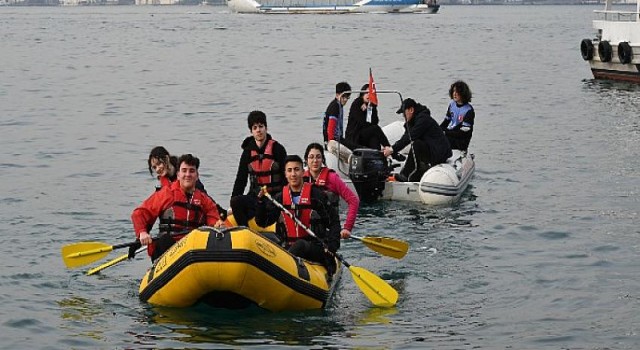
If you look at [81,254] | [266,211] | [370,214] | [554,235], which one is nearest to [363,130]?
[370,214]

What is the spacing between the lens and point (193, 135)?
2939 centimetres

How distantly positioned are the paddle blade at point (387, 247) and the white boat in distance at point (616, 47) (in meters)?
25.6

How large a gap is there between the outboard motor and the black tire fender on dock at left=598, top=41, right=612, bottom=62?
23499 mm

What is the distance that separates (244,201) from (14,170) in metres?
11.8

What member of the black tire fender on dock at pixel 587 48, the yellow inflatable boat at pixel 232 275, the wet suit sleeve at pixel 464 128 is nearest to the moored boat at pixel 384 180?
the wet suit sleeve at pixel 464 128

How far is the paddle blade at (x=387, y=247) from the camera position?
13.1m

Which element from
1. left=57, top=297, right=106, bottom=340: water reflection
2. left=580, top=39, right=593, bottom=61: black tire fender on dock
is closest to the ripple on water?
left=57, top=297, right=106, bottom=340: water reflection

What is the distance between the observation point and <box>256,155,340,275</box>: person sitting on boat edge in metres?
11.8

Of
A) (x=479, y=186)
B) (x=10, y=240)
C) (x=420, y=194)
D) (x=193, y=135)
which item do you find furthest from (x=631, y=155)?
(x=10, y=240)

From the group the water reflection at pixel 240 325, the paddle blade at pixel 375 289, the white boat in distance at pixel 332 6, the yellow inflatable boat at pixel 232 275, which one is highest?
the yellow inflatable boat at pixel 232 275

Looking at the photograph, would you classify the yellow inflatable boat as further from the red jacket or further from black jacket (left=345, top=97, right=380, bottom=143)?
black jacket (left=345, top=97, right=380, bottom=143)

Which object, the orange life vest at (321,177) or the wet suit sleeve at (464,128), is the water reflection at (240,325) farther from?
the wet suit sleeve at (464,128)

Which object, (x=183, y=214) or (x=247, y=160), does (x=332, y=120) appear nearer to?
(x=247, y=160)

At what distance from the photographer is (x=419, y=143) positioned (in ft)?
56.6
